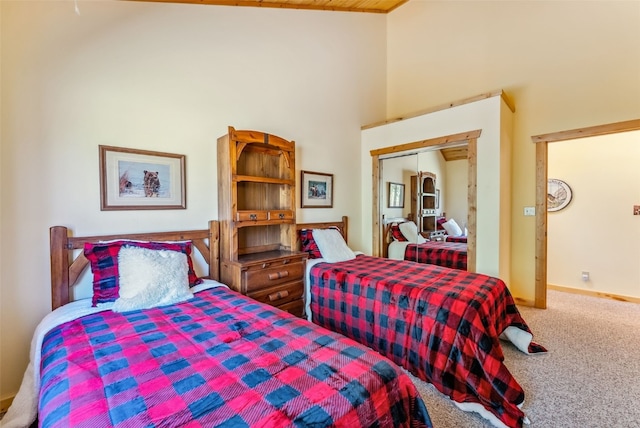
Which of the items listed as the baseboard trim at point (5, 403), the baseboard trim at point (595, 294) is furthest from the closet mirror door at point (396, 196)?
the baseboard trim at point (5, 403)

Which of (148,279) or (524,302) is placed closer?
(148,279)

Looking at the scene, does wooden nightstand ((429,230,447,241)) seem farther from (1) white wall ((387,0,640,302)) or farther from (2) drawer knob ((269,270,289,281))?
(2) drawer knob ((269,270,289,281))

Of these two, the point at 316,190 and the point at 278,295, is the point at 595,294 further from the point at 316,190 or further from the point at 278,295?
the point at 278,295

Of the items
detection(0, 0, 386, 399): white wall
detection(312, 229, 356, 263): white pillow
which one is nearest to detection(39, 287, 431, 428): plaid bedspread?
detection(0, 0, 386, 399): white wall

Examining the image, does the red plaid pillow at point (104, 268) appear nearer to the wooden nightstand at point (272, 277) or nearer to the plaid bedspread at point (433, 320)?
the wooden nightstand at point (272, 277)

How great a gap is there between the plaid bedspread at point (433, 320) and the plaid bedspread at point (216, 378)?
80 centimetres

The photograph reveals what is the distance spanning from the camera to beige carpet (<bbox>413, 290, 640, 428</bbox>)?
5.48 feet

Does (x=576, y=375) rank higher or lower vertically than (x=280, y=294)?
lower

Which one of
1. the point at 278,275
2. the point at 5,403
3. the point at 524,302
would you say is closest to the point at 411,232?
the point at 524,302

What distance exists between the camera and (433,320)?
1.89 metres

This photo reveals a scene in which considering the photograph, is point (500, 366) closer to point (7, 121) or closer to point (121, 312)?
point (121, 312)


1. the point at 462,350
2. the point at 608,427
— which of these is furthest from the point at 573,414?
the point at 462,350

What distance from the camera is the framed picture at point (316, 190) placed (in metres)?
3.39

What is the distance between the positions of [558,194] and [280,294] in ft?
14.5
